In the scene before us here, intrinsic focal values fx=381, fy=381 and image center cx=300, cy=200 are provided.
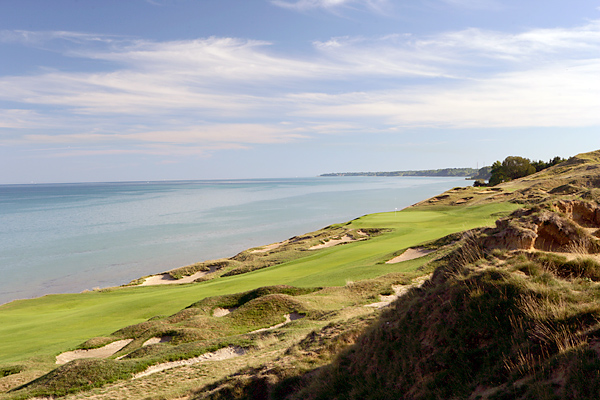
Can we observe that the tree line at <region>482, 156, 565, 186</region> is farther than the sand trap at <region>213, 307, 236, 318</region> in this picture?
Yes

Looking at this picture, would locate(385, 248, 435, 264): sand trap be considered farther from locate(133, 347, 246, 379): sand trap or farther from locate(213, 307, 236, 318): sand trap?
locate(133, 347, 246, 379): sand trap

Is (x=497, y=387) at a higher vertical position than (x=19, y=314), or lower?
higher

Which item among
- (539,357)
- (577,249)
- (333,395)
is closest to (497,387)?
(539,357)

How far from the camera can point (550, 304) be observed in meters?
6.47

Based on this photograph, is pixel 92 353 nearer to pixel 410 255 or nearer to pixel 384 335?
pixel 384 335

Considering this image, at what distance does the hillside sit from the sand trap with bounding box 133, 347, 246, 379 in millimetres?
68

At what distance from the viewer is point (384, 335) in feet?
27.2

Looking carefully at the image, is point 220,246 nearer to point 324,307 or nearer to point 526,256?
point 324,307

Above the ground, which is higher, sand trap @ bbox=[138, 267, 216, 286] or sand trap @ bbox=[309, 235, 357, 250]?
sand trap @ bbox=[309, 235, 357, 250]

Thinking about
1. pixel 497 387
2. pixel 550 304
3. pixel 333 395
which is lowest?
pixel 333 395

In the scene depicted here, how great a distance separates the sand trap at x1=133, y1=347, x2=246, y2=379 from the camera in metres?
12.8

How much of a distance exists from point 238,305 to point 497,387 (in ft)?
51.5

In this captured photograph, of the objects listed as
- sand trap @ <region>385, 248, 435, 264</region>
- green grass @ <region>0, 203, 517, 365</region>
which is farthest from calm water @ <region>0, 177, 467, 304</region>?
sand trap @ <region>385, 248, 435, 264</region>

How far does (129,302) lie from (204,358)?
12904mm
